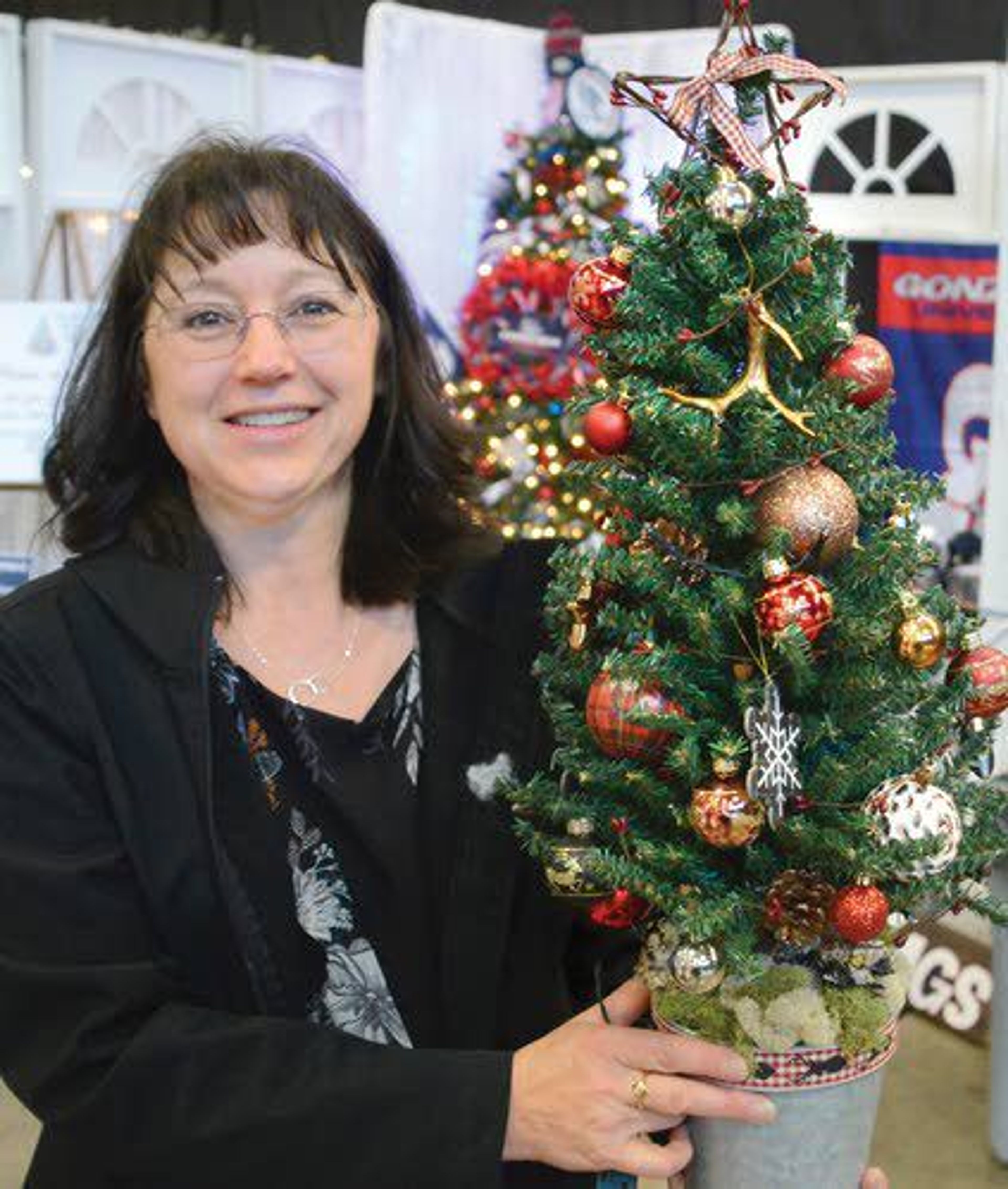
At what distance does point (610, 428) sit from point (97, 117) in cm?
449

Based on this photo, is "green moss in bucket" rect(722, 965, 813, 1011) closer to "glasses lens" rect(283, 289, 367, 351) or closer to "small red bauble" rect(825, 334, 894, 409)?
"small red bauble" rect(825, 334, 894, 409)

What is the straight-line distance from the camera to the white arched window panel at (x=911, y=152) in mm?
4785

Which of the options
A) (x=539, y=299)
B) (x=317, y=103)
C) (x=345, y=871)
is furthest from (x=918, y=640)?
(x=317, y=103)

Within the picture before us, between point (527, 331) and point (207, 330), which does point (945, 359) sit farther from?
point (207, 330)

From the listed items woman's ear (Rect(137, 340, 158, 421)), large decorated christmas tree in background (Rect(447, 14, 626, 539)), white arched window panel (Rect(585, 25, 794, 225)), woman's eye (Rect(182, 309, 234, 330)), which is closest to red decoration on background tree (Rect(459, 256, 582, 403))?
large decorated christmas tree in background (Rect(447, 14, 626, 539))

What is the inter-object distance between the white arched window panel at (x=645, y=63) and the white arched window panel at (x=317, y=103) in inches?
36.1

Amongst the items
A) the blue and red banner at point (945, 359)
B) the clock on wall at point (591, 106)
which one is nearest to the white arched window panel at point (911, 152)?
the blue and red banner at point (945, 359)

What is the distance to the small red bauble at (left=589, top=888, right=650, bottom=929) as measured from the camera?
1021mm

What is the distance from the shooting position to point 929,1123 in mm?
3080

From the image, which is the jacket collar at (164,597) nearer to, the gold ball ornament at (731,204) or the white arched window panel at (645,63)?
the gold ball ornament at (731,204)

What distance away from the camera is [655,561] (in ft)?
3.22

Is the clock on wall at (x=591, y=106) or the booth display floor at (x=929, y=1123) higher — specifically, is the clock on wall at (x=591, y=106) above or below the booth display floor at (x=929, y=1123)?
above

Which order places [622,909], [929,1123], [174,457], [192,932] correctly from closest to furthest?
1. [622,909]
2. [192,932]
3. [174,457]
4. [929,1123]

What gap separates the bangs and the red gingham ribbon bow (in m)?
0.41
